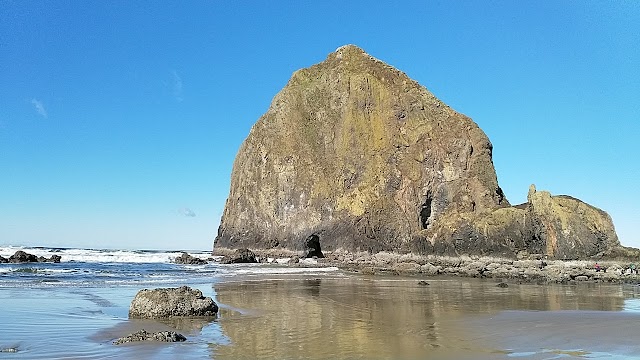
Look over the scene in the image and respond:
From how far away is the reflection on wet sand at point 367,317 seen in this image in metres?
8.59

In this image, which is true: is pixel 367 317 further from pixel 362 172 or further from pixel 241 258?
pixel 362 172

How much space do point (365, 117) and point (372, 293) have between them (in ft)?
208

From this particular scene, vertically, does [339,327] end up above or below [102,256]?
below

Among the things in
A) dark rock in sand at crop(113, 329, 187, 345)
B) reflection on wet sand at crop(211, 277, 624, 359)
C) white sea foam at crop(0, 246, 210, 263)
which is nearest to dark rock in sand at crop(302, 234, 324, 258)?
white sea foam at crop(0, 246, 210, 263)

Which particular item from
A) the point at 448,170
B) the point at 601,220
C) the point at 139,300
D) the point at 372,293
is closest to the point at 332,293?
the point at 372,293

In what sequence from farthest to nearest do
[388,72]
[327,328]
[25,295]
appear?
[388,72]
[25,295]
[327,328]

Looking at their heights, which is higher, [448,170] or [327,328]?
[448,170]

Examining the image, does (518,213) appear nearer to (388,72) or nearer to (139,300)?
(388,72)

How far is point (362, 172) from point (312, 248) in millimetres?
15754

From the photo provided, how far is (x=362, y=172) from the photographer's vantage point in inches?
3041

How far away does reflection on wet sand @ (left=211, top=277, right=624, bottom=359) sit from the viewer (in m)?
8.59

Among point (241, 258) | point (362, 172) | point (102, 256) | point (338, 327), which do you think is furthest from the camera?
point (362, 172)

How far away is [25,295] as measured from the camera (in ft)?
56.5

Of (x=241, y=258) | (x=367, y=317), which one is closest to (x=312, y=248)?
(x=241, y=258)
